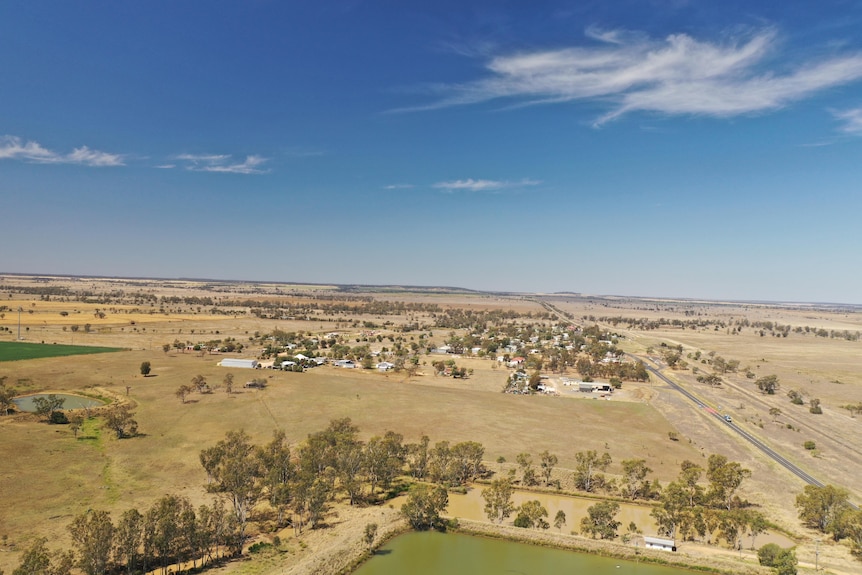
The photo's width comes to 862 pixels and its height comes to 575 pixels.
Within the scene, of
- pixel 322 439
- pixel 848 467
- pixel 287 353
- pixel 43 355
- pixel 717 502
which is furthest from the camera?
pixel 287 353

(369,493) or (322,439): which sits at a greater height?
(322,439)

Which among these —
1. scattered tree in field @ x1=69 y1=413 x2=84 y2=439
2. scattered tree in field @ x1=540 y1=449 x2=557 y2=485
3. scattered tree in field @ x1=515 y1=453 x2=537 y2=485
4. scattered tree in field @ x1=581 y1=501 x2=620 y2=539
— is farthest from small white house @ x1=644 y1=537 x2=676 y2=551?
scattered tree in field @ x1=69 y1=413 x2=84 y2=439

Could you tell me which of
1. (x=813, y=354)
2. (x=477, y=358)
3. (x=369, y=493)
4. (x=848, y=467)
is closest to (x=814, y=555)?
(x=848, y=467)

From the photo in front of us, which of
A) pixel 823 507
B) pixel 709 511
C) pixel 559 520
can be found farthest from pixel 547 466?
pixel 823 507

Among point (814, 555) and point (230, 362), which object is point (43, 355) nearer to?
point (230, 362)

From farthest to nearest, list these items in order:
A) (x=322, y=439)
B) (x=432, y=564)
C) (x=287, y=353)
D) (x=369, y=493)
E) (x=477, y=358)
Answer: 1. (x=477, y=358)
2. (x=287, y=353)
3. (x=322, y=439)
4. (x=369, y=493)
5. (x=432, y=564)

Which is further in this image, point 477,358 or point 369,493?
point 477,358

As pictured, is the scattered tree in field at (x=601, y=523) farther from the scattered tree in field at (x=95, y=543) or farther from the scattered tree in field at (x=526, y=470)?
the scattered tree in field at (x=95, y=543)
